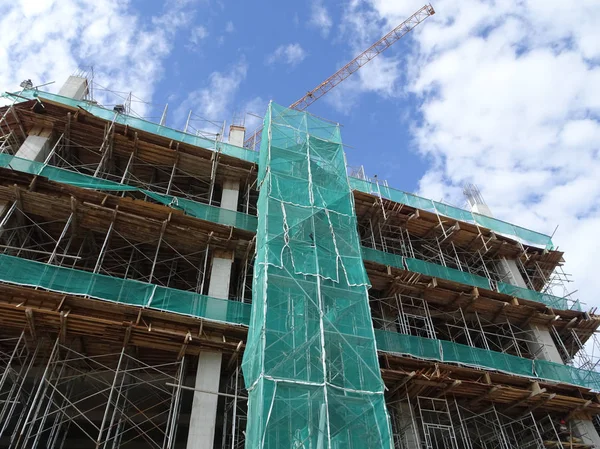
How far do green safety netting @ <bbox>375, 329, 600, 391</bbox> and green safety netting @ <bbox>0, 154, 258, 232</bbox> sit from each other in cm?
587

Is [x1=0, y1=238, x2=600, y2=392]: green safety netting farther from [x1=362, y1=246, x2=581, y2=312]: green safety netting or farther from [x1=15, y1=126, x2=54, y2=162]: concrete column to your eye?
[x1=15, y1=126, x2=54, y2=162]: concrete column

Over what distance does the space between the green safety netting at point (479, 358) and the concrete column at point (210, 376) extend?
5.00 m

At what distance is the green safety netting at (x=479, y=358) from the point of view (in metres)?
15.0

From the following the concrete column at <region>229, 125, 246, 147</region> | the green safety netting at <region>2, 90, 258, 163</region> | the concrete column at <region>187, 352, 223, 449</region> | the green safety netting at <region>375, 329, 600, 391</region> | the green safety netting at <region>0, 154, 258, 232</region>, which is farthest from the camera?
the concrete column at <region>229, 125, 246, 147</region>

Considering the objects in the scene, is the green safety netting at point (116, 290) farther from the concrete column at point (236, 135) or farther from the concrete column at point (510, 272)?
the concrete column at point (510, 272)

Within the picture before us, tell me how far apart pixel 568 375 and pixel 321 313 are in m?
10.5

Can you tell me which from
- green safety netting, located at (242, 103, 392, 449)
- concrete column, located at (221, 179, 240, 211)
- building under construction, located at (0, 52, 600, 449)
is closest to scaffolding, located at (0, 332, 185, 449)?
building under construction, located at (0, 52, 600, 449)

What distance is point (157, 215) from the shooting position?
15008 mm

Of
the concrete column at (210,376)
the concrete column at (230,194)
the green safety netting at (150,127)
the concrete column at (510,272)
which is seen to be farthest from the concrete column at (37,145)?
the concrete column at (510,272)

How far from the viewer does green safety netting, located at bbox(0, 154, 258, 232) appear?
48.6 feet

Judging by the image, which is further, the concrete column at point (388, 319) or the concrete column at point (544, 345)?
the concrete column at point (388, 319)

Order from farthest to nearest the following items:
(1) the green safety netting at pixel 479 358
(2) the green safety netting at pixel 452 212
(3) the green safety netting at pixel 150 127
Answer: (2) the green safety netting at pixel 452 212
(3) the green safety netting at pixel 150 127
(1) the green safety netting at pixel 479 358

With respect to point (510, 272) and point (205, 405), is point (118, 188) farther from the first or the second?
point (510, 272)

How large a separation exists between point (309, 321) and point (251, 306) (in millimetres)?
2100
